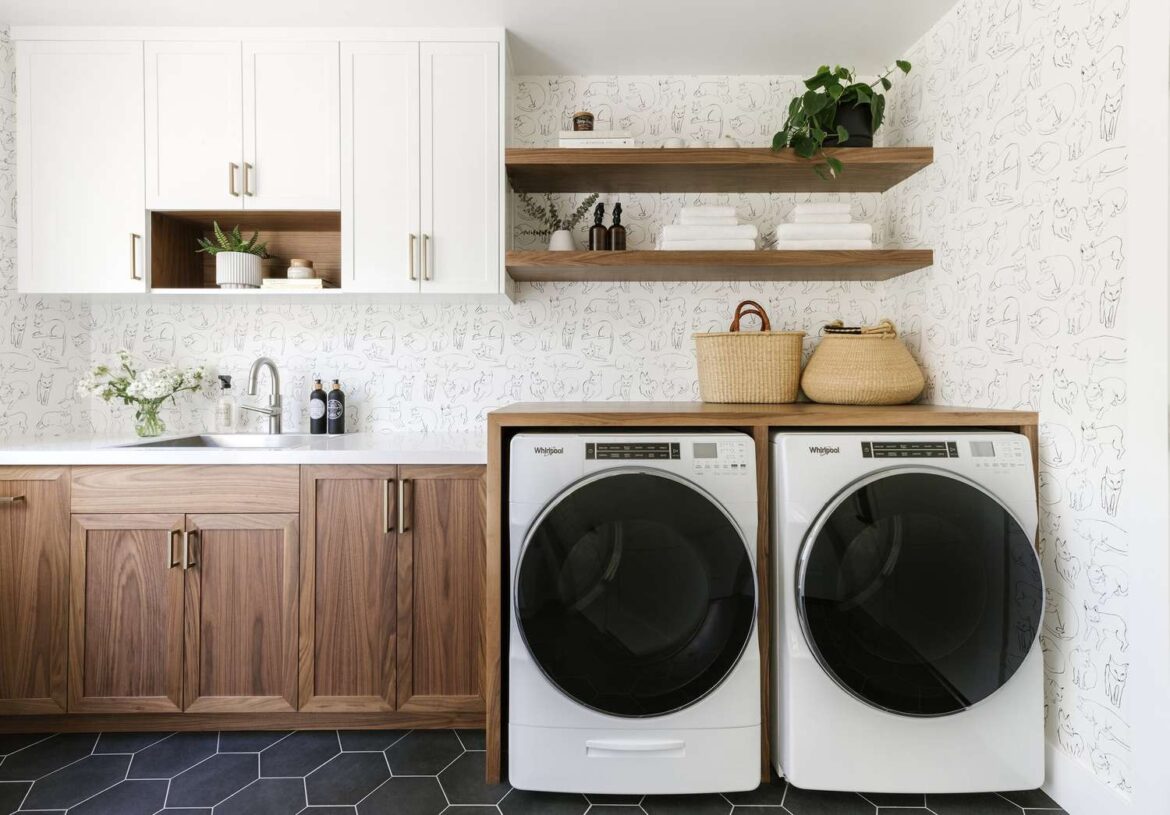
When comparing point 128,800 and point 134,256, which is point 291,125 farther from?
point 128,800

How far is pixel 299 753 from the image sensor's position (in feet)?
5.72

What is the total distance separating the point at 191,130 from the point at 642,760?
94.9 inches

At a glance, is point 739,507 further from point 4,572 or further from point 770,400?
point 4,572

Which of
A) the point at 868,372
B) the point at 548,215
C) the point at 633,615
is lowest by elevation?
the point at 633,615

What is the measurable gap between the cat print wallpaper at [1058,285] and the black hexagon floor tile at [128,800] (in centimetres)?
230

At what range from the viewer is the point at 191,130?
6.81 feet

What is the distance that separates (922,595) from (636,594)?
678mm

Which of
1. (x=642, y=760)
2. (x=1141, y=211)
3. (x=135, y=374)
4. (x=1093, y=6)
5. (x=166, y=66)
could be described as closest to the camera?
(x=1141, y=211)

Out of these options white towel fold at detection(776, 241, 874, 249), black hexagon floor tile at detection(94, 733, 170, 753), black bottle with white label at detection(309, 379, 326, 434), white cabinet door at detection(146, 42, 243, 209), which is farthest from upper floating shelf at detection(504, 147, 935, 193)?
black hexagon floor tile at detection(94, 733, 170, 753)

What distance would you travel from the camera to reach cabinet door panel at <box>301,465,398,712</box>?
1.79 metres

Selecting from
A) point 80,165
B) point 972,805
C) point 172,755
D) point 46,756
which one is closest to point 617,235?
point 80,165

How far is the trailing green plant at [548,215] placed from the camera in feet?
7.73

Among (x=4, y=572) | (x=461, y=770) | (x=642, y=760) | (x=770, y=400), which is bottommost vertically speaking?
(x=461, y=770)

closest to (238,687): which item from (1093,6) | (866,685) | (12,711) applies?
(12,711)
